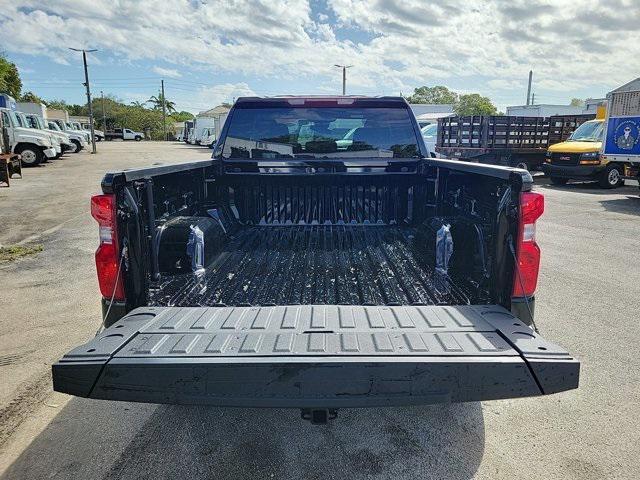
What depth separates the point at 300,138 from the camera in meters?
4.76

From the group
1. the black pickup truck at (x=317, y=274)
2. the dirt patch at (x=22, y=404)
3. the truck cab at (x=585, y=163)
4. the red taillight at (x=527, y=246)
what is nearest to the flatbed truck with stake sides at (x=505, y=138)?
the truck cab at (x=585, y=163)

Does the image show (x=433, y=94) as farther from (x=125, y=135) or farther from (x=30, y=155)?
(x=30, y=155)

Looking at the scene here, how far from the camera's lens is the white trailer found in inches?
521

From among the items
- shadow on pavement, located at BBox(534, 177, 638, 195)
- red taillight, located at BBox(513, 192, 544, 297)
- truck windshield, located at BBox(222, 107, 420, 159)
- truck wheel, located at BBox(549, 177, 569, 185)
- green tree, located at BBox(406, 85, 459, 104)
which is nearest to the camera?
red taillight, located at BBox(513, 192, 544, 297)

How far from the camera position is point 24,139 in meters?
22.1

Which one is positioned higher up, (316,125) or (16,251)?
(316,125)

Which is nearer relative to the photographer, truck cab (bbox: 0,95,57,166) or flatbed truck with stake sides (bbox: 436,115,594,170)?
flatbed truck with stake sides (bbox: 436,115,594,170)

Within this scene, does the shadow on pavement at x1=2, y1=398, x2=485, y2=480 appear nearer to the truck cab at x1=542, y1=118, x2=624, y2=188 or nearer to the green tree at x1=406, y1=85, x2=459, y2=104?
the truck cab at x1=542, y1=118, x2=624, y2=188

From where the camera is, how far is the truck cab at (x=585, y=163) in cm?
1520

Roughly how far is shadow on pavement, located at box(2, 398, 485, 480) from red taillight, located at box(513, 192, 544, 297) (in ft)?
3.25

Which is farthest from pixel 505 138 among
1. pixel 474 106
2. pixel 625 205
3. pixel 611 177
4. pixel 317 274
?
pixel 474 106

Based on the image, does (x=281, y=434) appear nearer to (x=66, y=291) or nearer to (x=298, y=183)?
(x=298, y=183)

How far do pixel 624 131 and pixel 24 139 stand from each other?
24.0m

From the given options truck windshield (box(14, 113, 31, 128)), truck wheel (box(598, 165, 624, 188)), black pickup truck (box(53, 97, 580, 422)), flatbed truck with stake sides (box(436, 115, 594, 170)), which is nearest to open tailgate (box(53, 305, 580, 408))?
black pickup truck (box(53, 97, 580, 422))
